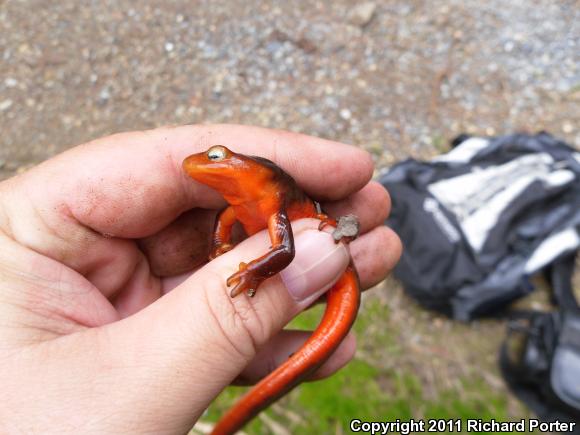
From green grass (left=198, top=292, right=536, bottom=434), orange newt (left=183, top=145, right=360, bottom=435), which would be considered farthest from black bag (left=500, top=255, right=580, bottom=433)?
orange newt (left=183, top=145, right=360, bottom=435)

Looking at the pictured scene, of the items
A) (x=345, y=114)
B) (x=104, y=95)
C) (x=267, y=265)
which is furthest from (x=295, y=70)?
(x=267, y=265)

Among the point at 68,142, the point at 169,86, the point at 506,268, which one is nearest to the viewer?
the point at 506,268

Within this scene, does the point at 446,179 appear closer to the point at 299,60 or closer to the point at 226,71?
the point at 299,60

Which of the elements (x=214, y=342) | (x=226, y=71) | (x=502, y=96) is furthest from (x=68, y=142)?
(x=502, y=96)

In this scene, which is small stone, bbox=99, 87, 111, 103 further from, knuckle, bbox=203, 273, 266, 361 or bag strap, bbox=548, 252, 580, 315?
bag strap, bbox=548, 252, 580, 315

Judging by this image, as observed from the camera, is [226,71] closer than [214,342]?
No

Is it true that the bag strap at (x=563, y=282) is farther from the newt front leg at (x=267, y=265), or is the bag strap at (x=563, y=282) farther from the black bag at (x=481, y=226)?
the newt front leg at (x=267, y=265)
